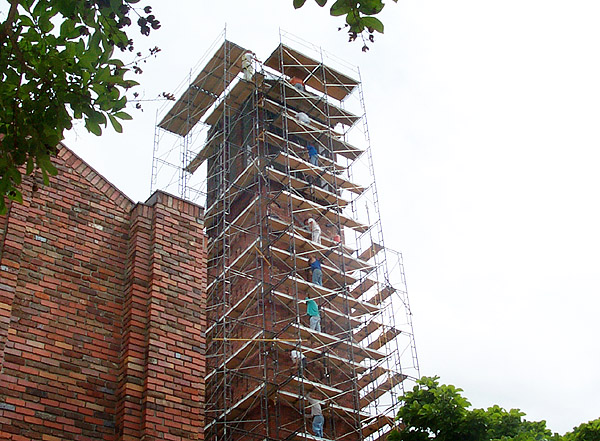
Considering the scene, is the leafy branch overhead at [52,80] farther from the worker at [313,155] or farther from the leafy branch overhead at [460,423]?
the worker at [313,155]

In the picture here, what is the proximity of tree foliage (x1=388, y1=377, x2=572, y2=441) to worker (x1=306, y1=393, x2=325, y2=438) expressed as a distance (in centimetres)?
508

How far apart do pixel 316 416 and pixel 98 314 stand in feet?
43.1

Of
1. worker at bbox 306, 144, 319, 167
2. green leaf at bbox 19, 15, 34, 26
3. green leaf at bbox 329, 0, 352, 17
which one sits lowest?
green leaf at bbox 329, 0, 352, 17

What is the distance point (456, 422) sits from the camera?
1667 cm

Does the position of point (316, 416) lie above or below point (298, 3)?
above

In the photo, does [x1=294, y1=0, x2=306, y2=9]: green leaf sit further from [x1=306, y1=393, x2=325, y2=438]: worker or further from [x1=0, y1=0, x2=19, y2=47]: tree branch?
[x1=306, y1=393, x2=325, y2=438]: worker

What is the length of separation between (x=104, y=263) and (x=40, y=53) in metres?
5.02

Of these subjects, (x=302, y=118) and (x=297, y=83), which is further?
(x=297, y=83)

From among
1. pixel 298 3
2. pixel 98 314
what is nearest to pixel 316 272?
pixel 98 314

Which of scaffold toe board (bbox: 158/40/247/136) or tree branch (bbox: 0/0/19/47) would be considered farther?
scaffold toe board (bbox: 158/40/247/136)

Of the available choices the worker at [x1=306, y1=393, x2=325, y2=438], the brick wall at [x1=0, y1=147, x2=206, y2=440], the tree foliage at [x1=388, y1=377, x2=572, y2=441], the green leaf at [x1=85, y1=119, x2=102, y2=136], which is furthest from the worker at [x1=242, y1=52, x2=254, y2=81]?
the green leaf at [x1=85, y1=119, x2=102, y2=136]

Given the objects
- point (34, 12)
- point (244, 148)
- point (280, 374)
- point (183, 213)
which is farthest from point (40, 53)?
point (244, 148)

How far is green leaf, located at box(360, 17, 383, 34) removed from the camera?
20.5 feet

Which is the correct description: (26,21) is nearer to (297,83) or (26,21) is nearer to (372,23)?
(372,23)
